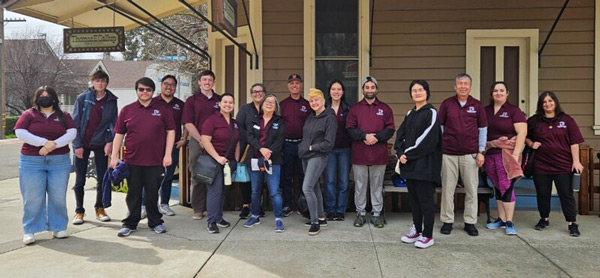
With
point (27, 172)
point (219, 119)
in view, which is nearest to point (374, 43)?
point (219, 119)

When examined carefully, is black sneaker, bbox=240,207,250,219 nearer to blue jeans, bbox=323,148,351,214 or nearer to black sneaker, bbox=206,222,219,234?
black sneaker, bbox=206,222,219,234

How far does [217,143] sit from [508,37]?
4.93m

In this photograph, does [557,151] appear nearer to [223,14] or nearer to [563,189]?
[563,189]

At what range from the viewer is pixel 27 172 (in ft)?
15.0

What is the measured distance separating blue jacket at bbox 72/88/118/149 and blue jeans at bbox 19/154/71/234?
1.81ft

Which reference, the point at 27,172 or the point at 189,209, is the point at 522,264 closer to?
the point at 189,209

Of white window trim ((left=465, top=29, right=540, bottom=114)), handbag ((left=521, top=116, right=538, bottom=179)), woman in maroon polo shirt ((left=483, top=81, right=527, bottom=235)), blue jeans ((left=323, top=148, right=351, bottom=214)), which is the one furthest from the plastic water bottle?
white window trim ((left=465, top=29, right=540, bottom=114))

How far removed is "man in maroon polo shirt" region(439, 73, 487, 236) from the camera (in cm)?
463

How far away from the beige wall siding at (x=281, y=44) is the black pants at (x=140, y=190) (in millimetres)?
2768

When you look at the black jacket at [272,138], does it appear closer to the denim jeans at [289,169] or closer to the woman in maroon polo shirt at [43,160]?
the denim jeans at [289,169]

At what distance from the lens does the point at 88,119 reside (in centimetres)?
534

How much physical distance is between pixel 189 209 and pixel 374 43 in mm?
3818

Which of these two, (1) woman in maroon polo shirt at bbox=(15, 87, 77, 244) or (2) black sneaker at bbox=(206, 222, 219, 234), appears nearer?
(1) woman in maroon polo shirt at bbox=(15, 87, 77, 244)

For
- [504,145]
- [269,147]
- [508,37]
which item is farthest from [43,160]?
[508,37]
